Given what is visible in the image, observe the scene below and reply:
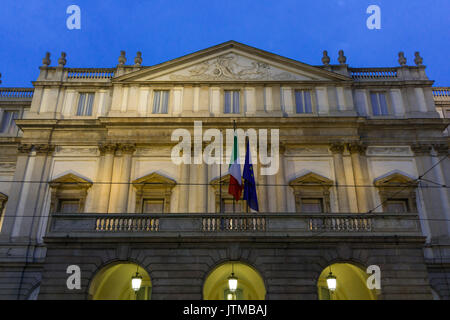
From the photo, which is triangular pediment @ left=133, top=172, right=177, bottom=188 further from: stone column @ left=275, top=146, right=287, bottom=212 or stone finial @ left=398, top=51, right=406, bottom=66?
stone finial @ left=398, top=51, right=406, bottom=66

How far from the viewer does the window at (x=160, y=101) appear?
24416 millimetres

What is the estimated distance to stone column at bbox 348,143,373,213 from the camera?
2128 cm

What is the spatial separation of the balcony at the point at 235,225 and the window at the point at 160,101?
9.85 m

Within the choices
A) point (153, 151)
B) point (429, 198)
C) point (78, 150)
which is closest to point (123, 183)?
point (153, 151)

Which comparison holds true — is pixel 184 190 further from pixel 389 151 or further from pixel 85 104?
pixel 389 151

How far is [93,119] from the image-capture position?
936 inches

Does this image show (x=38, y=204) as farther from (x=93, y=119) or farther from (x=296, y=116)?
(x=296, y=116)

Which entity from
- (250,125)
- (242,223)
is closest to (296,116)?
(250,125)

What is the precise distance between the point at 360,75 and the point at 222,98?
352 inches

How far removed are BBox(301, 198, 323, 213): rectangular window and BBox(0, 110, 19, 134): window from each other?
18.3m

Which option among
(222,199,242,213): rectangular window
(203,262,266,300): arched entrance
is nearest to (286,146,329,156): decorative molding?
(222,199,242,213): rectangular window

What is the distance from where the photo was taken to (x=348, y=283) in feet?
56.7

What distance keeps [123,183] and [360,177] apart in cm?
1249

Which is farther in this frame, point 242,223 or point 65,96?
point 65,96
